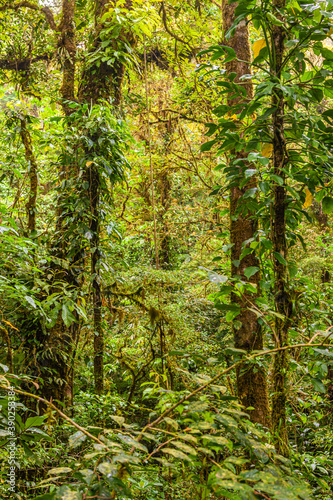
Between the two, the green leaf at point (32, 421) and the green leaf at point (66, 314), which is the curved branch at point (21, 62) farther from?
the green leaf at point (32, 421)

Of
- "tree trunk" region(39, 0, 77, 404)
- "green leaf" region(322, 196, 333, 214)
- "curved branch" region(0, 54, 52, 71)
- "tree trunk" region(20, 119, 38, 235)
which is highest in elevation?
"curved branch" region(0, 54, 52, 71)

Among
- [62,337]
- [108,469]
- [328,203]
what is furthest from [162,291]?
[108,469]

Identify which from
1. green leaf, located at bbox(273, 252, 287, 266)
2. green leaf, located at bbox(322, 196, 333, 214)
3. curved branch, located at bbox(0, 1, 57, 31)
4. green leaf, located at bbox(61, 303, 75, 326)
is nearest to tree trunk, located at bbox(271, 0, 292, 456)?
green leaf, located at bbox(273, 252, 287, 266)

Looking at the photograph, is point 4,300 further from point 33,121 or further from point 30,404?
point 33,121

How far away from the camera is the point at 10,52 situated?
4.19 m

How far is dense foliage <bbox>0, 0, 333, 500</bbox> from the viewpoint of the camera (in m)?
0.87

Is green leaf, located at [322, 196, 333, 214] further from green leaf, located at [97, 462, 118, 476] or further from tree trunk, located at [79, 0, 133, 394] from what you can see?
tree trunk, located at [79, 0, 133, 394]

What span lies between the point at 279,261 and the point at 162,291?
7.26 ft

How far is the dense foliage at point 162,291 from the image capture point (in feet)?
2.87

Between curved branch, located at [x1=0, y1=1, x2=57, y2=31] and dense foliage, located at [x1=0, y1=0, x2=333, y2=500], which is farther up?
curved branch, located at [x1=0, y1=1, x2=57, y2=31]

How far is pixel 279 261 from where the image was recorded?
1124 millimetres

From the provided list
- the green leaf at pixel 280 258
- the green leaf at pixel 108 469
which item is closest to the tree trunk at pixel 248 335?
the green leaf at pixel 280 258

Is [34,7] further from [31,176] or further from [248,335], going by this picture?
[248,335]

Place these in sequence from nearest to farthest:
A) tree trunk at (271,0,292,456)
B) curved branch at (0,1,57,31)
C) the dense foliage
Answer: the dense foliage < tree trunk at (271,0,292,456) < curved branch at (0,1,57,31)
